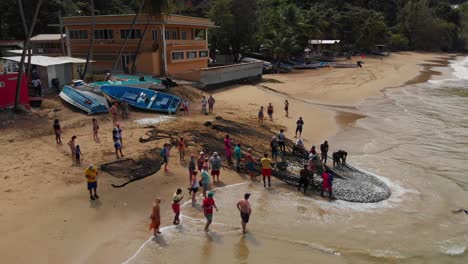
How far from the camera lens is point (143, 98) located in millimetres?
25438

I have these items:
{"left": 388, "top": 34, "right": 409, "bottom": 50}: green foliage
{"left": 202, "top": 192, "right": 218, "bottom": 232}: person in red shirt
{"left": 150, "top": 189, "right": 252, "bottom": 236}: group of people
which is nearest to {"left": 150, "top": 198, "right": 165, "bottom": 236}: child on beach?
{"left": 150, "top": 189, "right": 252, "bottom": 236}: group of people

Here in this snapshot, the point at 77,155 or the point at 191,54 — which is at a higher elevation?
the point at 191,54

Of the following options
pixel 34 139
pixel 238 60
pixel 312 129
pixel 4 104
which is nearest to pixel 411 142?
pixel 312 129

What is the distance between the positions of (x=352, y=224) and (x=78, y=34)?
34.5m

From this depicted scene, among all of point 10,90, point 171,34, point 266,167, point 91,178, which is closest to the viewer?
point 91,178

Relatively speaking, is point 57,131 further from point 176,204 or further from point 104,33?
point 104,33

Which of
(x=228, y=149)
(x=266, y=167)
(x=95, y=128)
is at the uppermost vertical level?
(x=95, y=128)

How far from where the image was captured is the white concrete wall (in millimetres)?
35197

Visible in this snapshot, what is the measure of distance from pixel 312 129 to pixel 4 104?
17.3 metres

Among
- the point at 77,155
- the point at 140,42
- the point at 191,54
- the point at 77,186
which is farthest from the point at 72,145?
the point at 191,54

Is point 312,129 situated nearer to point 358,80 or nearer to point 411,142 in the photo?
point 411,142

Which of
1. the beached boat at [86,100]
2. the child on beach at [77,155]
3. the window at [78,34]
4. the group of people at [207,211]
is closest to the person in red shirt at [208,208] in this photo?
the group of people at [207,211]

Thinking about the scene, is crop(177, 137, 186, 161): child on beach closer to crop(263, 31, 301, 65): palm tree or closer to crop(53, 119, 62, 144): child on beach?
crop(53, 119, 62, 144): child on beach

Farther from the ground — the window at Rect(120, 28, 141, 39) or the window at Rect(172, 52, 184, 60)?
the window at Rect(120, 28, 141, 39)
